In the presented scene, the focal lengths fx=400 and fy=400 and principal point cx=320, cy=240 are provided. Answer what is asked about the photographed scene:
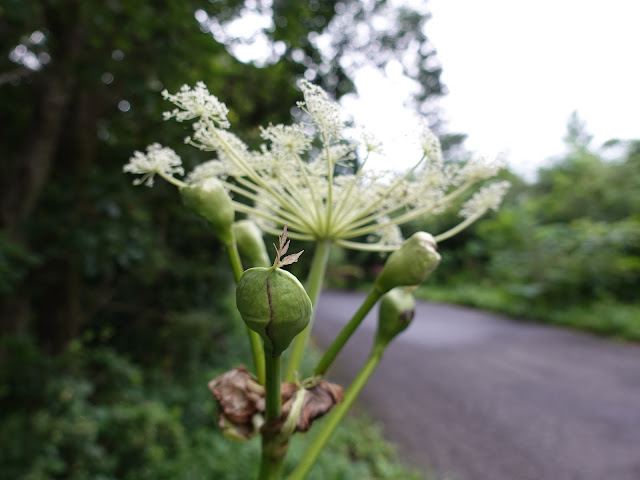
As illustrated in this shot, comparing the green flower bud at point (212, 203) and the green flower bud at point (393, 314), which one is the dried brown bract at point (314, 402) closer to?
the green flower bud at point (393, 314)

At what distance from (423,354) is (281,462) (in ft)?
28.1

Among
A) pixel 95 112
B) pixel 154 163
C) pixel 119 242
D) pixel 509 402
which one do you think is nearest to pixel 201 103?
pixel 154 163

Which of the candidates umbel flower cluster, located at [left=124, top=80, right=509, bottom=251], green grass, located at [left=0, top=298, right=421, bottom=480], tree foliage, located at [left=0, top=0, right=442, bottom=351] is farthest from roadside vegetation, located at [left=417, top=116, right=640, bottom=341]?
umbel flower cluster, located at [left=124, top=80, right=509, bottom=251]

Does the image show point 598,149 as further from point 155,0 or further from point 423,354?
point 155,0

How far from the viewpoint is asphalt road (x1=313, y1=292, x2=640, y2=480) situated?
445cm

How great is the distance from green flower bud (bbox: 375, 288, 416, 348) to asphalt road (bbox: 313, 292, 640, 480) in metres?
4.39

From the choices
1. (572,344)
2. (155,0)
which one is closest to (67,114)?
(155,0)

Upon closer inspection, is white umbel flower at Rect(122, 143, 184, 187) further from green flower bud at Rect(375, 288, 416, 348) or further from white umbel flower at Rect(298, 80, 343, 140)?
green flower bud at Rect(375, 288, 416, 348)

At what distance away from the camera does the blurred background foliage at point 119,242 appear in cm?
270

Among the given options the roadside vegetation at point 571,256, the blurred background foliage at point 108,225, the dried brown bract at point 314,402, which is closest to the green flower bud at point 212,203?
the dried brown bract at point 314,402

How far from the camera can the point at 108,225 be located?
270 centimetres

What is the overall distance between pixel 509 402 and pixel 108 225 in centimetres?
584

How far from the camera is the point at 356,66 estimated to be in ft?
19.4

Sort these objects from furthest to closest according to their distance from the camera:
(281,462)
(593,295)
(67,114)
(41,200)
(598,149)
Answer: (598,149) → (593,295) → (67,114) → (41,200) → (281,462)
